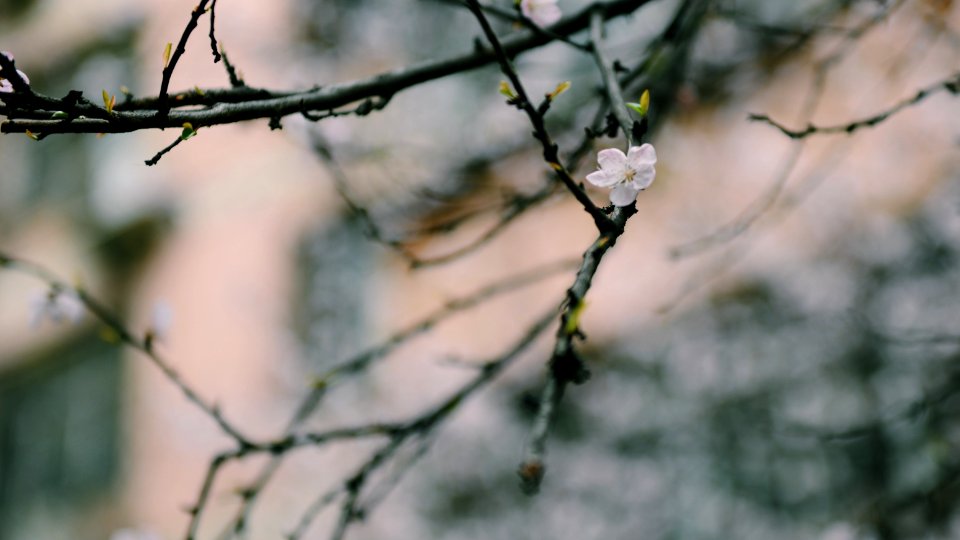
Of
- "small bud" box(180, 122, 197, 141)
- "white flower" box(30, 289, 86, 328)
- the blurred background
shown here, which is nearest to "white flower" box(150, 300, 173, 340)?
the blurred background

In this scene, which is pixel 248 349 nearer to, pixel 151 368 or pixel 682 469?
pixel 151 368

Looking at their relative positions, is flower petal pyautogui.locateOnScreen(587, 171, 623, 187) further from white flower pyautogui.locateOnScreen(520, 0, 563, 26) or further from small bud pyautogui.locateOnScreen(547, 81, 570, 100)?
white flower pyautogui.locateOnScreen(520, 0, 563, 26)

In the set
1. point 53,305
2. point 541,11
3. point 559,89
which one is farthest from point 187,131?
point 53,305

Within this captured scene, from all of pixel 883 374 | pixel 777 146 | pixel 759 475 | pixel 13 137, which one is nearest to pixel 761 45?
pixel 777 146

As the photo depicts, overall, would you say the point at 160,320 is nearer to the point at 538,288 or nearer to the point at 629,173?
the point at 629,173

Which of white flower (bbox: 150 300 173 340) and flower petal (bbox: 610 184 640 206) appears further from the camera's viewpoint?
white flower (bbox: 150 300 173 340)
